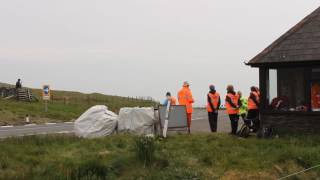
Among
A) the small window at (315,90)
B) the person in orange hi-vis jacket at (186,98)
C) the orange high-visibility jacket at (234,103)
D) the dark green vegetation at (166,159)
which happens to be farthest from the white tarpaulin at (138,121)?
the small window at (315,90)

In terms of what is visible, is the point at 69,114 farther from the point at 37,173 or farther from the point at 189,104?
the point at 37,173

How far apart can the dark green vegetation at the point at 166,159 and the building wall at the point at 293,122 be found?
0.57 m

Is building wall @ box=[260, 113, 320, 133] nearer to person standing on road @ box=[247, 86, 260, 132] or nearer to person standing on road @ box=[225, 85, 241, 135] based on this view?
person standing on road @ box=[247, 86, 260, 132]

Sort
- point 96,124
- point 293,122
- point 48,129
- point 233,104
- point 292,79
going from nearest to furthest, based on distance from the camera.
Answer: point 293,122, point 292,79, point 96,124, point 233,104, point 48,129

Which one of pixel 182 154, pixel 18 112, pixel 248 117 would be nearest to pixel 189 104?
pixel 248 117

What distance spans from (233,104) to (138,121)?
3.24 m

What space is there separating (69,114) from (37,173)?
1141 inches

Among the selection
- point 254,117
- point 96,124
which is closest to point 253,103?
point 254,117

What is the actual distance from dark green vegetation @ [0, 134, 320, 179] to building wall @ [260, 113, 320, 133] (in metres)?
0.57

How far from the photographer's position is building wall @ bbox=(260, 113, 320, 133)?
16.2 meters

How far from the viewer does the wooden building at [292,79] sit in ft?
53.2

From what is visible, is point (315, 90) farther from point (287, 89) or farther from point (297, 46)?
point (297, 46)

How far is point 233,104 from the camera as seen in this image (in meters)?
18.3

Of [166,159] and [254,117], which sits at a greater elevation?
[254,117]
